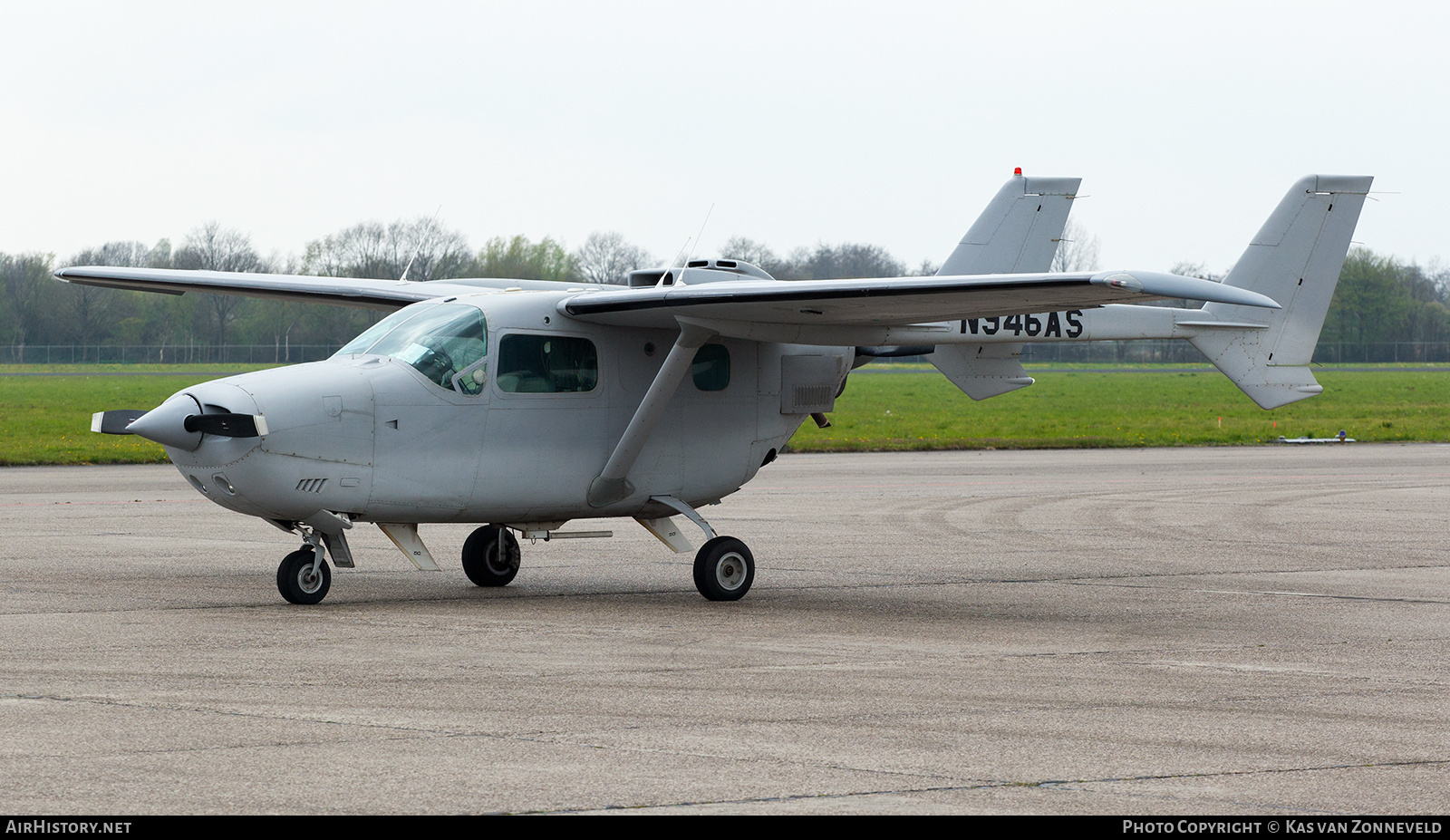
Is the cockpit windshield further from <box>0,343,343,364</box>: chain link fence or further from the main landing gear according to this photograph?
<box>0,343,343,364</box>: chain link fence

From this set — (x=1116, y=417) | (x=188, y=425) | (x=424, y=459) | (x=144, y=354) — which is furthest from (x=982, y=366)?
(x=144, y=354)

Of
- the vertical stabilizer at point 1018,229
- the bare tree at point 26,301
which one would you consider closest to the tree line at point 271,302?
the bare tree at point 26,301

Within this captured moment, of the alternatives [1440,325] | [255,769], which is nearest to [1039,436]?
[255,769]

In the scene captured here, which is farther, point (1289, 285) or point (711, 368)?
point (1289, 285)

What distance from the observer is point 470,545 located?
13.3 m

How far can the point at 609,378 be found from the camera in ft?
41.6

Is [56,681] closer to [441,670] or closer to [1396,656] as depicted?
[441,670]

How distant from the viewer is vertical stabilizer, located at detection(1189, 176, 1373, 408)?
46.5ft

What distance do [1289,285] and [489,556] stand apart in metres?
7.47

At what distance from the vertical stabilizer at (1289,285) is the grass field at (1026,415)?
19.2m

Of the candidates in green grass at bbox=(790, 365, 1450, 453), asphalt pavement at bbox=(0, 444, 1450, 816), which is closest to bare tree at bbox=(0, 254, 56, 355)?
green grass at bbox=(790, 365, 1450, 453)

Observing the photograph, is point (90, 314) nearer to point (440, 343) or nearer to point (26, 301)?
point (26, 301)

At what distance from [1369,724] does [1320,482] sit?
18.6 meters

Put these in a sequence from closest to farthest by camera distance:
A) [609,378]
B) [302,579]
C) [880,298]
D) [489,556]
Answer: [880,298] → [302,579] → [609,378] → [489,556]
